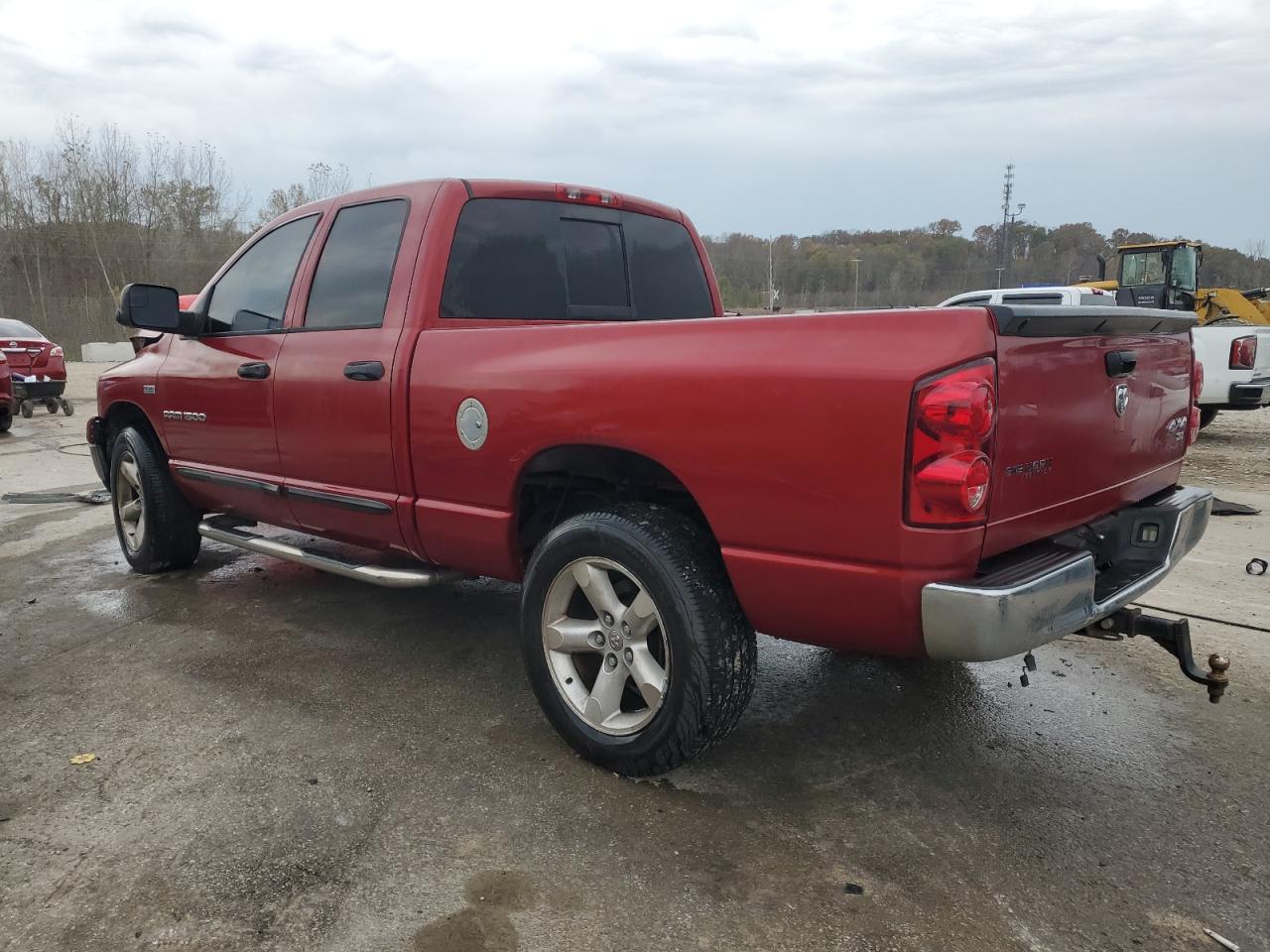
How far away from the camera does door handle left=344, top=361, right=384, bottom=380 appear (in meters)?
3.50

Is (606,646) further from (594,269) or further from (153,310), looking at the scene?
(153,310)

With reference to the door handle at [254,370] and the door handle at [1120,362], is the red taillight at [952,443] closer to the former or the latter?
the door handle at [1120,362]

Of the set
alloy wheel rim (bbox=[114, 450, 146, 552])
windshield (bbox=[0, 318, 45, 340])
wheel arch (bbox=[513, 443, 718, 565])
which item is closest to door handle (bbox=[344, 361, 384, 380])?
wheel arch (bbox=[513, 443, 718, 565])

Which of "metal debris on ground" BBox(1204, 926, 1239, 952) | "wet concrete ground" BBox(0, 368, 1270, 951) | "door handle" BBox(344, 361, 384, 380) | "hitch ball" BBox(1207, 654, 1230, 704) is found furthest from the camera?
"door handle" BBox(344, 361, 384, 380)

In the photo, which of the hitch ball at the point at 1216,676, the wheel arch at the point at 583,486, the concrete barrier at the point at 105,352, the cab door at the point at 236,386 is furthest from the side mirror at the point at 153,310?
the concrete barrier at the point at 105,352

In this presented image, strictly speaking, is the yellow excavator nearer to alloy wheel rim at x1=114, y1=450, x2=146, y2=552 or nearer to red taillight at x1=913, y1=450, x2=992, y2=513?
red taillight at x1=913, y1=450, x2=992, y2=513

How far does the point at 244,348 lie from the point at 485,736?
2.24 metres

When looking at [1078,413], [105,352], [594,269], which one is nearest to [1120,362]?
[1078,413]

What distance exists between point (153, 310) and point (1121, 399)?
13.5ft

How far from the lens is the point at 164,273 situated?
4141cm

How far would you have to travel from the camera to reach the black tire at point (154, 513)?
16.4ft

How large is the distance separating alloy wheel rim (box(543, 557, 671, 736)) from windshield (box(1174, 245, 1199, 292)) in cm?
1886

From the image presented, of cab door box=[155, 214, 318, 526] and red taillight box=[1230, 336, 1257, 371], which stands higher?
cab door box=[155, 214, 318, 526]

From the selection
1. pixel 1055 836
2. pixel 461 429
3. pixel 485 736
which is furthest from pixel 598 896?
pixel 461 429
